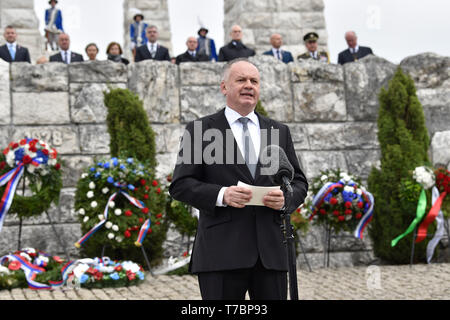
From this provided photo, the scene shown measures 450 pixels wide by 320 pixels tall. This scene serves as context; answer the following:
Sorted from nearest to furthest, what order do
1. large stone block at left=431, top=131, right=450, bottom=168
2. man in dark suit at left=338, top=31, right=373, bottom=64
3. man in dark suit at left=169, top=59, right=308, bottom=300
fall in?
man in dark suit at left=169, top=59, right=308, bottom=300 → large stone block at left=431, top=131, right=450, bottom=168 → man in dark suit at left=338, top=31, right=373, bottom=64

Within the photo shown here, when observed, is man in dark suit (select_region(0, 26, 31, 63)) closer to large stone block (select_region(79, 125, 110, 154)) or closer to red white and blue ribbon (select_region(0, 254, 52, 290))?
large stone block (select_region(79, 125, 110, 154))

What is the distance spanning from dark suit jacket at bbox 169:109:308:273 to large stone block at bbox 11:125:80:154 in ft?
20.8

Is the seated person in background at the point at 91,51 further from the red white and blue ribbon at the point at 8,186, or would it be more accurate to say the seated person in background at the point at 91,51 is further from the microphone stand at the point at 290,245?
the microphone stand at the point at 290,245

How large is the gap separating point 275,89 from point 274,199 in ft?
23.4

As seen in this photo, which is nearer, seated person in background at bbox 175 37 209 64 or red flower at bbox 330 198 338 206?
red flower at bbox 330 198 338 206

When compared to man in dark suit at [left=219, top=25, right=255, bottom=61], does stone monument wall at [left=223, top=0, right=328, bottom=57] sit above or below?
above

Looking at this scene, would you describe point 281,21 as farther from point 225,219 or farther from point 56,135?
point 225,219

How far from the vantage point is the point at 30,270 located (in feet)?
24.3

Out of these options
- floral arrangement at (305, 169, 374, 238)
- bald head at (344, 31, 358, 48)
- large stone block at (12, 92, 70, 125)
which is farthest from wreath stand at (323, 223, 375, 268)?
large stone block at (12, 92, 70, 125)

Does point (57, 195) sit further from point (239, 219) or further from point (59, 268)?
point (239, 219)

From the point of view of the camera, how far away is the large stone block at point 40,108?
29.6ft

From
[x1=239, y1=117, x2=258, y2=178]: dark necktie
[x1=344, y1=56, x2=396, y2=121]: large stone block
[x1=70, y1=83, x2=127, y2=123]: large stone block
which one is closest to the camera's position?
[x1=239, y1=117, x2=258, y2=178]: dark necktie

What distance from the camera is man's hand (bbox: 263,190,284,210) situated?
277 centimetres

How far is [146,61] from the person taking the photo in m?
9.43
